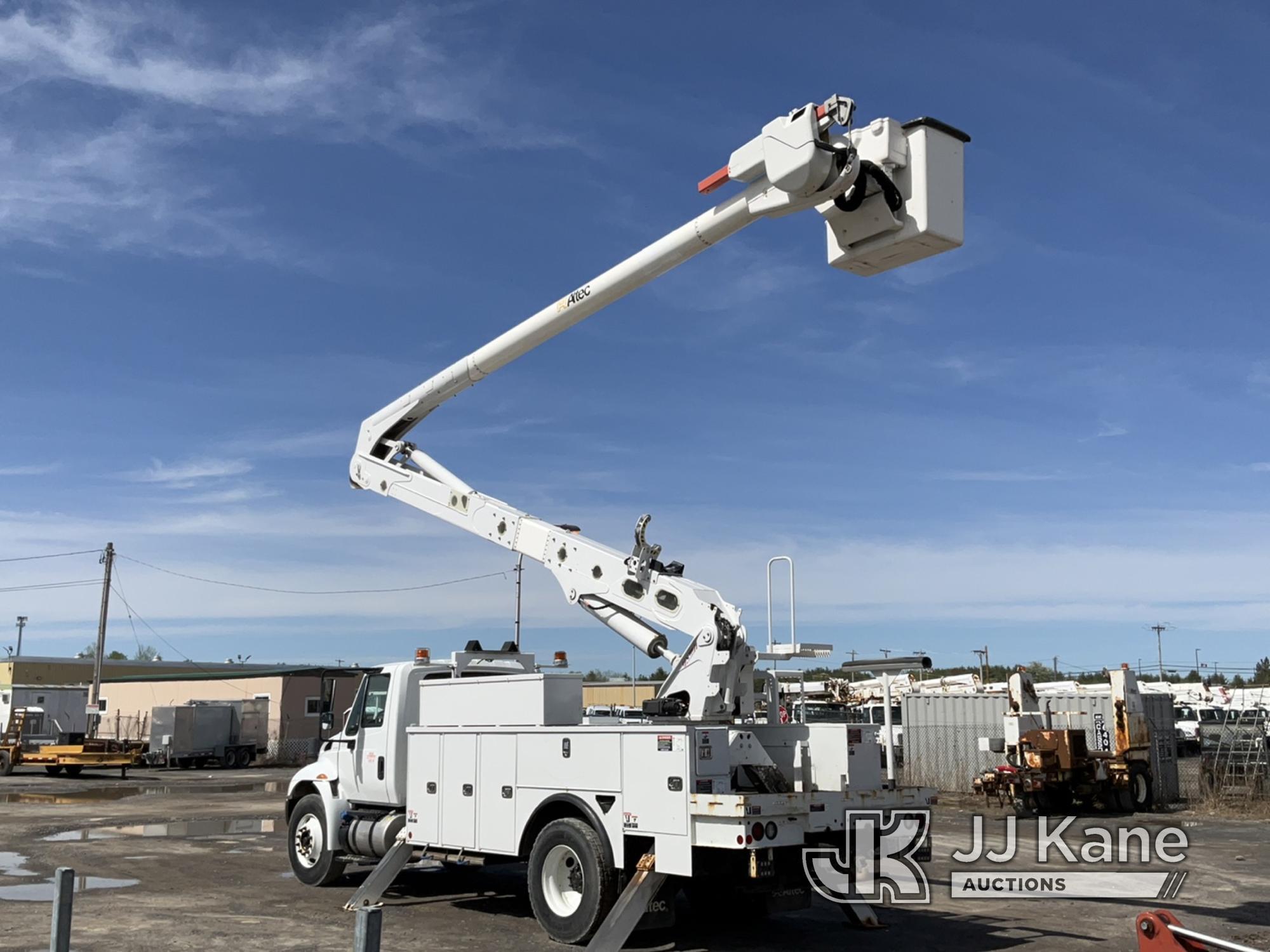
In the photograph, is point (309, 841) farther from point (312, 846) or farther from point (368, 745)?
point (368, 745)

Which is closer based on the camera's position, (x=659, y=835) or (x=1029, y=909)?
(x=659, y=835)

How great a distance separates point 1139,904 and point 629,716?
5.92 m

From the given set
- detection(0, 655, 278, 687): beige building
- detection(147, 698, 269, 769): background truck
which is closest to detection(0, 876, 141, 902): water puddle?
detection(147, 698, 269, 769): background truck

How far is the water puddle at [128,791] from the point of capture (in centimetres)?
2903

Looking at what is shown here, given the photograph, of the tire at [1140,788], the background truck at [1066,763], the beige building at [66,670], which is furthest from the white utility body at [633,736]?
the beige building at [66,670]

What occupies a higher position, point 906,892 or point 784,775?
point 784,775

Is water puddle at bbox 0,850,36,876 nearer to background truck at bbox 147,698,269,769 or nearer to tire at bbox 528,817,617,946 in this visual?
tire at bbox 528,817,617,946

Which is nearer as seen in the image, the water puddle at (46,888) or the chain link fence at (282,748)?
the water puddle at (46,888)

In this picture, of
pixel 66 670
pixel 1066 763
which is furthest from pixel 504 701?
pixel 66 670

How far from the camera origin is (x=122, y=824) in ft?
72.2

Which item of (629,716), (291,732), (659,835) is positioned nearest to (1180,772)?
(629,716)

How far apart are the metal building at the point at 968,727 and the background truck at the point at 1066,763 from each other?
236cm

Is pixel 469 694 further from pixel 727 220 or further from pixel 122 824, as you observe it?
pixel 122 824

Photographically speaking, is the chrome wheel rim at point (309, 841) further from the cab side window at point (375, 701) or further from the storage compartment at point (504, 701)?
the storage compartment at point (504, 701)
